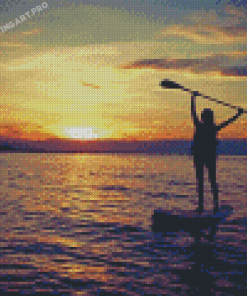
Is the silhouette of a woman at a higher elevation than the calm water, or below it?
higher

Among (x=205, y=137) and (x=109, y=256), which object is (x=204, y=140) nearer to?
(x=205, y=137)

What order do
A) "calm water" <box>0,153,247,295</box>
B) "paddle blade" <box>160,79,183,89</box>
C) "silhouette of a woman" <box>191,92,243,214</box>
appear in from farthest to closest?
"paddle blade" <box>160,79,183,89</box> → "silhouette of a woman" <box>191,92,243,214</box> → "calm water" <box>0,153,247,295</box>

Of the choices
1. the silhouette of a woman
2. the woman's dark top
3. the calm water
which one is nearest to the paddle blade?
the silhouette of a woman

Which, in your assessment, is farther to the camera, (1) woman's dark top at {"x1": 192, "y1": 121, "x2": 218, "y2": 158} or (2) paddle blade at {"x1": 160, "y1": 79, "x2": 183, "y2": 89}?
(2) paddle blade at {"x1": 160, "y1": 79, "x2": 183, "y2": 89}

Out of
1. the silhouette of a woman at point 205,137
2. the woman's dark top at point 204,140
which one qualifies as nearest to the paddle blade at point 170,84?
the silhouette of a woman at point 205,137

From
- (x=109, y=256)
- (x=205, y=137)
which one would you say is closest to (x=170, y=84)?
(x=205, y=137)

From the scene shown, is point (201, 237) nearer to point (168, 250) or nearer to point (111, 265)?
point (168, 250)

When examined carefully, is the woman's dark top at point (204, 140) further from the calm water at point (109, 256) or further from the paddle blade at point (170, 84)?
the calm water at point (109, 256)

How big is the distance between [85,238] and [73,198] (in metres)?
18.2

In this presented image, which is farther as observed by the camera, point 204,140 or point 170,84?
point 170,84

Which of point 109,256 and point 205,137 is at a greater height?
point 205,137

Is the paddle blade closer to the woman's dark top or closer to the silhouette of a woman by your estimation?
the silhouette of a woman

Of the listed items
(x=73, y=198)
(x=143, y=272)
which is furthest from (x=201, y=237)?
(x=73, y=198)

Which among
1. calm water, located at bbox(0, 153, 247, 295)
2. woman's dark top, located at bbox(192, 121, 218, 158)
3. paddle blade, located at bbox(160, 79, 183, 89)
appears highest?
paddle blade, located at bbox(160, 79, 183, 89)
